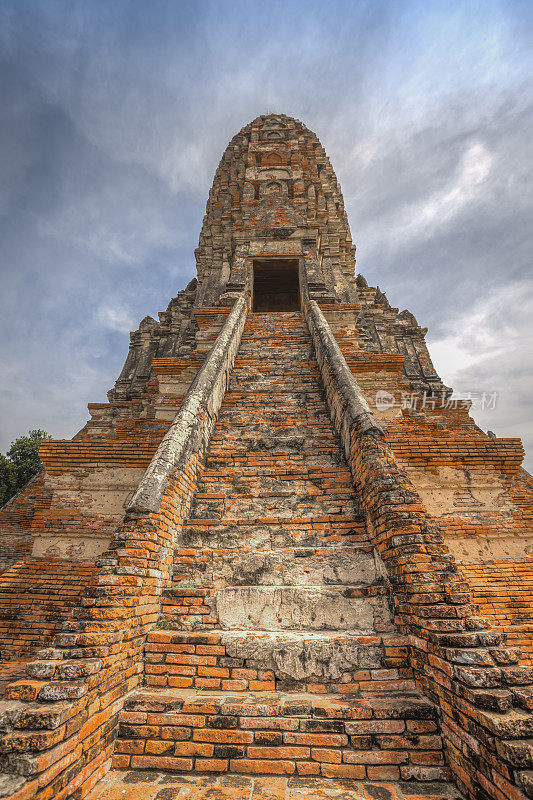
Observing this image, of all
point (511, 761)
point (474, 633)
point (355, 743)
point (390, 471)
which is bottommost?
point (355, 743)

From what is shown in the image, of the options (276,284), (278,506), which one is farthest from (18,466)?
(278,506)

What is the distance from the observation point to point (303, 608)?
121 inches

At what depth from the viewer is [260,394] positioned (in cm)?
631

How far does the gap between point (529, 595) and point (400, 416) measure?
331cm

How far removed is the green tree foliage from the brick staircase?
20758 mm

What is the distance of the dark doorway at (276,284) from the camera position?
40.3ft

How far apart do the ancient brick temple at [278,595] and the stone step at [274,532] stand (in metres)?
0.02

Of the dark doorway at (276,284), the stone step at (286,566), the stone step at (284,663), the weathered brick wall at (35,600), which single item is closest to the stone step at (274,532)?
the stone step at (286,566)

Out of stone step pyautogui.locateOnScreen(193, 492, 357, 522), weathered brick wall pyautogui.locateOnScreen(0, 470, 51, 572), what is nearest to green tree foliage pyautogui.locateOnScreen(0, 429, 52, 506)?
weathered brick wall pyautogui.locateOnScreen(0, 470, 51, 572)

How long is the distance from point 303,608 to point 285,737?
91 centimetres

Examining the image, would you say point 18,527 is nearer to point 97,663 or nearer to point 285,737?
point 97,663

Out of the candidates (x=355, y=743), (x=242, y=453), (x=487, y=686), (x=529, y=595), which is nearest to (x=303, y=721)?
(x=355, y=743)

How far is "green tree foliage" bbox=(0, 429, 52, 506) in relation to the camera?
20531 mm

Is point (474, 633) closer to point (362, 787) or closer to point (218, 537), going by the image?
point (362, 787)
